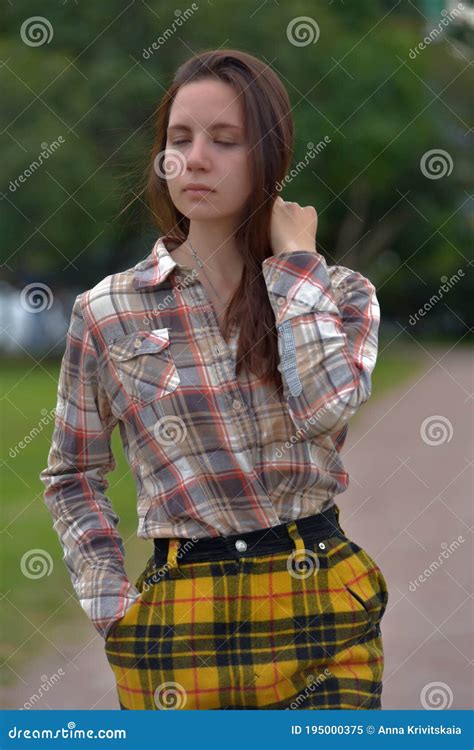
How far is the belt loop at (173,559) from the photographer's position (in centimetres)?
233

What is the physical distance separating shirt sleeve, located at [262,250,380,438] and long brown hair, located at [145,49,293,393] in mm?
55

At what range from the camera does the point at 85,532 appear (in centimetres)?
259

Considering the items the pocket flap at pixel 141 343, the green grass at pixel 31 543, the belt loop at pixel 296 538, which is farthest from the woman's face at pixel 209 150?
the green grass at pixel 31 543

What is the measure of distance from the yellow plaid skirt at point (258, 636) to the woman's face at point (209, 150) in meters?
0.70

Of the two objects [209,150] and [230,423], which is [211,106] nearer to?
[209,150]

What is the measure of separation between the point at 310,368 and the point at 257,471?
23 centimetres

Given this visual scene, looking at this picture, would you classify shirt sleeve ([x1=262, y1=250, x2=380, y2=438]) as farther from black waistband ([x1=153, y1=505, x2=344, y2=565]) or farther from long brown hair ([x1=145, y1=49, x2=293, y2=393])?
black waistband ([x1=153, y1=505, x2=344, y2=565])

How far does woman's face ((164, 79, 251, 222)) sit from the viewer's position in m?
2.43

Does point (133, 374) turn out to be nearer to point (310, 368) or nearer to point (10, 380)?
point (310, 368)

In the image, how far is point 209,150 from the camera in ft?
7.93

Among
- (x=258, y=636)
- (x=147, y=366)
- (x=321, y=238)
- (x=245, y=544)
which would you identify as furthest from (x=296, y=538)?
(x=321, y=238)

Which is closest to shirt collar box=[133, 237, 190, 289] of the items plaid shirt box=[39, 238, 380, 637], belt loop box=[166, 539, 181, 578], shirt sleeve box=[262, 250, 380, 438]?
plaid shirt box=[39, 238, 380, 637]
